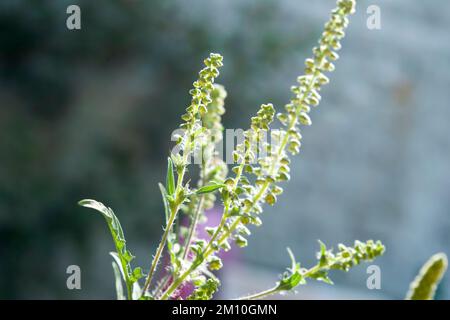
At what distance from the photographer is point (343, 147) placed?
410cm

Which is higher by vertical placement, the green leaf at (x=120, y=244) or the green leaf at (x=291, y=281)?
the green leaf at (x=120, y=244)

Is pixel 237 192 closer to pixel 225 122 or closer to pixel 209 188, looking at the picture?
pixel 209 188

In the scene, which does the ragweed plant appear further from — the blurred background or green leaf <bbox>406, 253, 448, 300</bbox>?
the blurred background

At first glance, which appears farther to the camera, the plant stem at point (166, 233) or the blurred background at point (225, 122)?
the blurred background at point (225, 122)

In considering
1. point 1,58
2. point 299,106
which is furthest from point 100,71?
point 299,106

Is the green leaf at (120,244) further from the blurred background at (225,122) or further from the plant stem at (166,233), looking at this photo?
the blurred background at (225,122)

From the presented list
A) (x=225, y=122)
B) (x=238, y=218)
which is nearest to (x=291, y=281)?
(x=238, y=218)

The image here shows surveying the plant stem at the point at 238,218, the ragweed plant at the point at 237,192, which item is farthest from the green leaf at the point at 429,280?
the plant stem at the point at 238,218

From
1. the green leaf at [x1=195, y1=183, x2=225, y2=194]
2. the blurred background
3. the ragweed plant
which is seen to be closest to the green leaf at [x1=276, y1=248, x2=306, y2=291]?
the ragweed plant

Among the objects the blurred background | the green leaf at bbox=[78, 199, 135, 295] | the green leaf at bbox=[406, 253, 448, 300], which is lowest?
the green leaf at bbox=[406, 253, 448, 300]

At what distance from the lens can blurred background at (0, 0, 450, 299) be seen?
3.35 metres

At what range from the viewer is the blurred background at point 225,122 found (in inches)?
132

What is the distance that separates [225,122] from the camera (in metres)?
3.52
